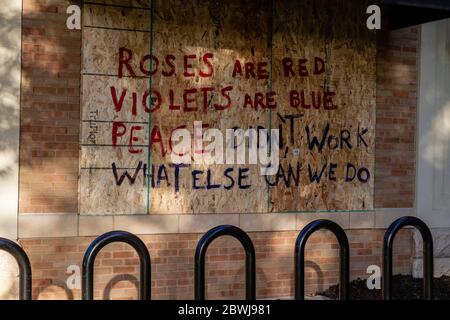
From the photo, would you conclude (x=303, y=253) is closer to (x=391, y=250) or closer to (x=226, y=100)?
(x=391, y=250)

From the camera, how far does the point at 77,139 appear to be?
7055mm

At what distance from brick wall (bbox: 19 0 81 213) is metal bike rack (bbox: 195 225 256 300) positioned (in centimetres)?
247

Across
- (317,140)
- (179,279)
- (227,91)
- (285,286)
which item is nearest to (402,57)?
(317,140)

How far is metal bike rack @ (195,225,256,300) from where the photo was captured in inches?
194

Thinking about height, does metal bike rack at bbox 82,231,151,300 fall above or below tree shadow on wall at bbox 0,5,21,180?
below

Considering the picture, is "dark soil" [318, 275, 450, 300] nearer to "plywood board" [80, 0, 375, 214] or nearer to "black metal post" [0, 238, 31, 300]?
"plywood board" [80, 0, 375, 214]

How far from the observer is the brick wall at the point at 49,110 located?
6.83m

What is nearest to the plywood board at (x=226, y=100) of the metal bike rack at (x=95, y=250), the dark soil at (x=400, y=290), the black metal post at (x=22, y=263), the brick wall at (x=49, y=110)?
the brick wall at (x=49, y=110)

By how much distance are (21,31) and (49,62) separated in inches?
15.5

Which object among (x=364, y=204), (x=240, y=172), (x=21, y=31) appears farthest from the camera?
(x=364, y=204)

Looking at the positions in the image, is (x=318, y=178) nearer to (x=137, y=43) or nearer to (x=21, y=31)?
(x=137, y=43)

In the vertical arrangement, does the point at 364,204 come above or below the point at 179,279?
above

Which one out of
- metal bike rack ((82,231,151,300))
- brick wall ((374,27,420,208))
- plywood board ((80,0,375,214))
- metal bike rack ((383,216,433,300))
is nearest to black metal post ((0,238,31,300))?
metal bike rack ((82,231,151,300))

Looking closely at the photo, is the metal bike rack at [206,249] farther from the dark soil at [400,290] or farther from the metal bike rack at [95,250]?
the dark soil at [400,290]
